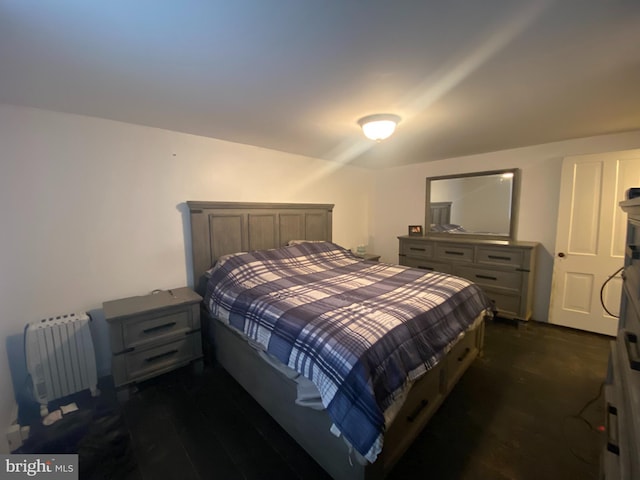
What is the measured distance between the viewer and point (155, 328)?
2.04 meters

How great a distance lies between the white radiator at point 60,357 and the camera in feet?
5.77

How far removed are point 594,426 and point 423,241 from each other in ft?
7.73

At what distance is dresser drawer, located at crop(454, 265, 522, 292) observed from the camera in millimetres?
2996

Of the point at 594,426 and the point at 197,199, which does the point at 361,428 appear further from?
the point at 197,199

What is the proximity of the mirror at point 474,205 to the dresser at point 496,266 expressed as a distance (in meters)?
0.23

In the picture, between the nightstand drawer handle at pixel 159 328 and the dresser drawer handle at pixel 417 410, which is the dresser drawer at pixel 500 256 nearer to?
the dresser drawer handle at pixel 417 410

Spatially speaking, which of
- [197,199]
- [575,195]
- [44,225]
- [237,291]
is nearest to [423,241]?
[575,195]

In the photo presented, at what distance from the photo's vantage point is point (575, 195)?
2828 millimetres

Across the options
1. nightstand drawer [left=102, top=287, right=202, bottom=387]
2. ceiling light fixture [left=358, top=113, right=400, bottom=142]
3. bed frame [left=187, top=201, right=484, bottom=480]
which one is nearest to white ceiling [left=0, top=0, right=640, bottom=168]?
ceiling light fixture [left=358, top=113, right=400, bottom=142]

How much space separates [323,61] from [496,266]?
9.74 ft

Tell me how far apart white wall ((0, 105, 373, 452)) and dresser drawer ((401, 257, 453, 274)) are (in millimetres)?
2490

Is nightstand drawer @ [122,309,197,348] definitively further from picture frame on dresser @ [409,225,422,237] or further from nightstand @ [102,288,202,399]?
picture frame on dresser @ [409,225,422,237]

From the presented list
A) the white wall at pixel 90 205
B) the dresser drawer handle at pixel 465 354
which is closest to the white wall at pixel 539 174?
the dresser drawer handle at pixel 465 354

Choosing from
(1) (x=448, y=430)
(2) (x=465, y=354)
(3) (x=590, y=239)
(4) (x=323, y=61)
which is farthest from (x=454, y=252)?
(4) (x=323, y=61)
